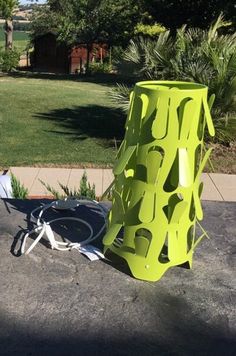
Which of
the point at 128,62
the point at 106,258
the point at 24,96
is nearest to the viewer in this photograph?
the point at 106,258

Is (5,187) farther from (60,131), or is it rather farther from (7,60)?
(7,60)

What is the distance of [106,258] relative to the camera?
293 cm

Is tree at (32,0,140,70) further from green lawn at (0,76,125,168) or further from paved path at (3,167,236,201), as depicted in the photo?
paved path at (3,167,236,201)

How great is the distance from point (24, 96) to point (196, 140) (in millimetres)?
10743

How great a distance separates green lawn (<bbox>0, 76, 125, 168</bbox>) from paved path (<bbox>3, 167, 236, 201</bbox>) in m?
0.34

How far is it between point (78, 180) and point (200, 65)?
2769 millimetres

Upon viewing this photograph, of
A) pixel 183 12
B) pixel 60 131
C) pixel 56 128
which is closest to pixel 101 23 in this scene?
pixel 183 12

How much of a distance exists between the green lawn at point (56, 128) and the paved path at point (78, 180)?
335mm

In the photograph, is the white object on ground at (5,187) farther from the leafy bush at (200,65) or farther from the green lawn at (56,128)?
the leafy bush at (200,65)

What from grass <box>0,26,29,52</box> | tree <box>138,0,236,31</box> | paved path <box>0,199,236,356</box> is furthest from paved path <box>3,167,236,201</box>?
grass <box>0,26,29,52</box>

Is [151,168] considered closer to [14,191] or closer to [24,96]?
[14,191]

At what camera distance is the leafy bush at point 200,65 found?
7.79 meters

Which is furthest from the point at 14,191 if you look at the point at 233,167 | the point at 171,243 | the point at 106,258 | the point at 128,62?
the point at 128,62

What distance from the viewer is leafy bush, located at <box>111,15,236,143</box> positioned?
25.5 feet
